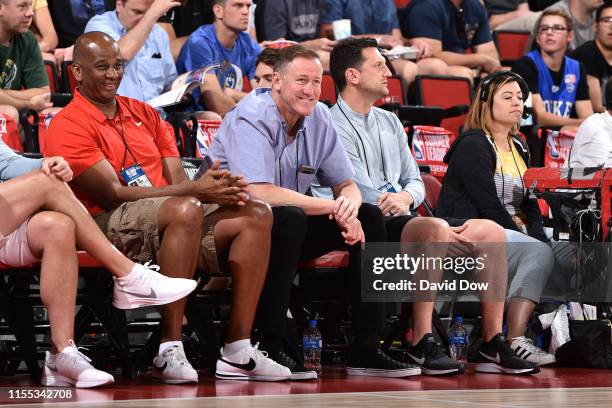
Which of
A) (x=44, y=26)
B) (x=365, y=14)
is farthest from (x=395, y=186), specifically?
(x=365, y=14)

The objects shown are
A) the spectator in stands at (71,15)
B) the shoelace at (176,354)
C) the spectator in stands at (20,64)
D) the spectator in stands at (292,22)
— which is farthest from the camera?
the spectator in stands at (292,22)

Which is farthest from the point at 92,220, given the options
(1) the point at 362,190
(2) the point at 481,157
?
(2) the point at 481,157

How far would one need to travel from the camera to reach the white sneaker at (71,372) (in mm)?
4102

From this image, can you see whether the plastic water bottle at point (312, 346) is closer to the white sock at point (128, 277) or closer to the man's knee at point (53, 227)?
the white sock at point (128, 277)

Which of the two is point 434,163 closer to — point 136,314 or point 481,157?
point 481,157

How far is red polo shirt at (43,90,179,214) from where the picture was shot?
180 inches

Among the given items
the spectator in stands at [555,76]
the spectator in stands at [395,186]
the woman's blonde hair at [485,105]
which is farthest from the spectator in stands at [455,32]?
the spectator in stands at [395,186]

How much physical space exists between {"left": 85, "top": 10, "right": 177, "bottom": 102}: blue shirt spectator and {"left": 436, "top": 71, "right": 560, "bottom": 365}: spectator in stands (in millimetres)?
2171

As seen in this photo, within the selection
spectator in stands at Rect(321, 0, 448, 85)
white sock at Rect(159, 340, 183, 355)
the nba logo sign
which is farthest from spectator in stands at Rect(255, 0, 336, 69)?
white sock at Rect(159, 340, 183, 355)

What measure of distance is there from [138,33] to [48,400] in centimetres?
353

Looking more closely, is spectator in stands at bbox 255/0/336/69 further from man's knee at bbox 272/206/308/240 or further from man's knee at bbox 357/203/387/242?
man's knee at bbox 272/206/308/240

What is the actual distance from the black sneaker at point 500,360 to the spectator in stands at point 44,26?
12.1ft

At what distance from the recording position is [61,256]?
164 inches

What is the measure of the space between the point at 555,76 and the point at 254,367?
4963 mm
